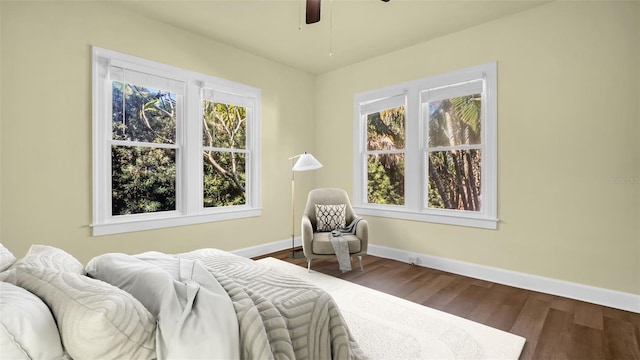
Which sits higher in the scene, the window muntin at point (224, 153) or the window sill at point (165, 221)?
the window muntin at point (224, 153)

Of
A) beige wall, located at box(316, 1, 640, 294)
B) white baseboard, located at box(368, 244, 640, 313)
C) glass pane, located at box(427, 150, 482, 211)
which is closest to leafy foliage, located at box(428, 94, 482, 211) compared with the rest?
glass pane, located at box(427, 150, 482, 211)

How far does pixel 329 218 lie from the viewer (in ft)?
13.1

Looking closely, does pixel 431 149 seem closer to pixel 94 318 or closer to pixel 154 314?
pixel 154 314

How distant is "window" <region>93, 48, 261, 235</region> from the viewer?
3084 mm

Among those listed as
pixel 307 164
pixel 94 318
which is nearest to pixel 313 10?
pixel 307 164

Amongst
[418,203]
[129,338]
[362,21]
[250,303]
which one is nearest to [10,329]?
[129,338]

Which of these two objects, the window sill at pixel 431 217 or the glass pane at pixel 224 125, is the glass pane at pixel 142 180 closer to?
the glass pane at pixel 224 125

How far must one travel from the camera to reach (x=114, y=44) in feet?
10.2

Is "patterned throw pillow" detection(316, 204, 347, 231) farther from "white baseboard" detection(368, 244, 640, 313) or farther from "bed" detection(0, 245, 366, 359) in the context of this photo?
"bed" detection(0, 245, 366, 359)

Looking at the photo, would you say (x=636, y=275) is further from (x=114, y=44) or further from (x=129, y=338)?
(x=114, y=44)

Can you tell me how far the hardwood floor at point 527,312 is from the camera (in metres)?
2.07

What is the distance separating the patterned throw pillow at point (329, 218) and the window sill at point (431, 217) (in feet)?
2.09

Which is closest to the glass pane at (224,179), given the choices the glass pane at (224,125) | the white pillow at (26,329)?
the glass pane at (224,125)

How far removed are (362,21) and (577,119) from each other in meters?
2.40
